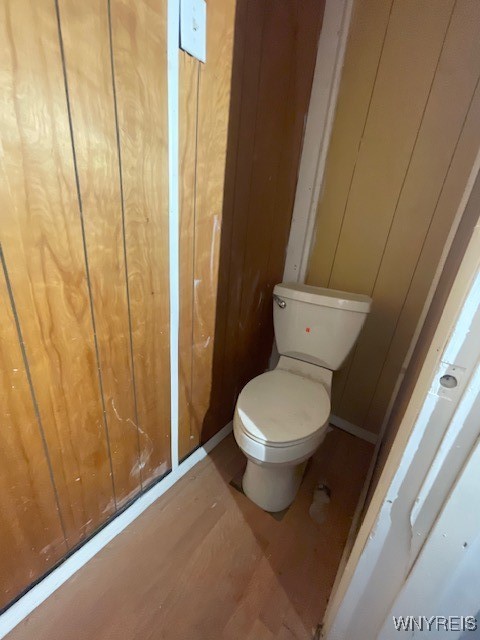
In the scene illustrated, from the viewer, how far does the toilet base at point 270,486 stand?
1.12 meters

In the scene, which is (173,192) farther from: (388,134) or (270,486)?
(270,486)

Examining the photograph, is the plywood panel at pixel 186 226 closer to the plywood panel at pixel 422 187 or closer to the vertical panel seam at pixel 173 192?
the vertical panel seam at pixel 173 192

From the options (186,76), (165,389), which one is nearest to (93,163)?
(186,76)

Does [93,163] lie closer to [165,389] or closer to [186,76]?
[186,76]

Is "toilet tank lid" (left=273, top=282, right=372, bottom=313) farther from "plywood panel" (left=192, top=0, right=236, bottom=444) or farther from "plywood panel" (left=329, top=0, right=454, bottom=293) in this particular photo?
"plywood panel" (left=192, top=0, right=236, bottom=444)

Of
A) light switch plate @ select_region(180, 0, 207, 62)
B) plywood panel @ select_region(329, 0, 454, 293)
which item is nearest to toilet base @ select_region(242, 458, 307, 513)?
plywood panel @ select_region(329, 0, 454, 293)

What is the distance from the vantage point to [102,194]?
65 centimetres

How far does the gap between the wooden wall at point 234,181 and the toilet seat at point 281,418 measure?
0.24 m

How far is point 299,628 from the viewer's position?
33.5 inches

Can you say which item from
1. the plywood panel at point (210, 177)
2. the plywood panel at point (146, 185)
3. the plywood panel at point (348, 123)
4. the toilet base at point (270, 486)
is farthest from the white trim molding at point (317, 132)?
the toilet base at point (270, 486)

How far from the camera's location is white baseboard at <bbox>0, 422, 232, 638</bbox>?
805 millimetres

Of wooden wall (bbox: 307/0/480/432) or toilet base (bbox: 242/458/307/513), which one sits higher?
wooden wall (bbox: 307/0/480/432)

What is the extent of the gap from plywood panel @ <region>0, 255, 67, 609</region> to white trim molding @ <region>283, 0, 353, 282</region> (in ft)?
3.94

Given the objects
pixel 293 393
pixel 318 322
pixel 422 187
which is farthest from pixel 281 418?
pixel 422 187
